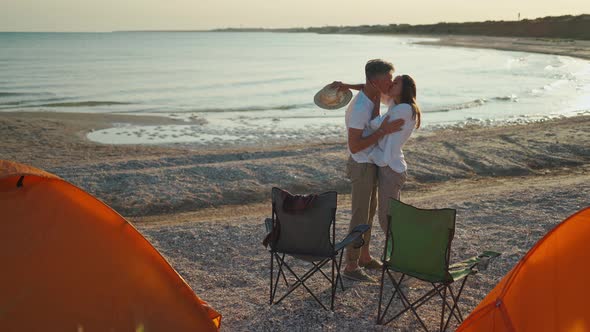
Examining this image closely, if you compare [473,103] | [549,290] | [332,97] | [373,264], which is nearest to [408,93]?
[332,97]

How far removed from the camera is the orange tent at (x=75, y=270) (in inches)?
172

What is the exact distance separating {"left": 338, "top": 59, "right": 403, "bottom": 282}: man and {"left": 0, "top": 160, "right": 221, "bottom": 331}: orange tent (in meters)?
1.71

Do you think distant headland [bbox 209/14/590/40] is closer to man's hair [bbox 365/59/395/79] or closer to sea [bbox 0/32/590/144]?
→ sea [bbox 0/32/590/144]

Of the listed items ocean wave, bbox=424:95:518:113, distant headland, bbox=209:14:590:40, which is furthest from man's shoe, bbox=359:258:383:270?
distant headland, bbox=209:14:590:40

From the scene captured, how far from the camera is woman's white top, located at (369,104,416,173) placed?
5703 millimetres

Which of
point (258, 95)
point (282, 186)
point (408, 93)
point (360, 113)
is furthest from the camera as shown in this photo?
point (258, 95)

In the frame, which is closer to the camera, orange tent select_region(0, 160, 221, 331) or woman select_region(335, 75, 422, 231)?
orange tent select_region(0, 160, 221, 331)

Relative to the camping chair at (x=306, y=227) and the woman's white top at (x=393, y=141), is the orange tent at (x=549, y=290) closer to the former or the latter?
the camping chair at (x=306, y=227)

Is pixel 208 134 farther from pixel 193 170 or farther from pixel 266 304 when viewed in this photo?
pixel 266 304

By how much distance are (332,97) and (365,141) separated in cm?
95

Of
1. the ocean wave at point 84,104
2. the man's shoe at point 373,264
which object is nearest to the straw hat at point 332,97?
the man's shoe at point 373,264

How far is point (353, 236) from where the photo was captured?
554 cm

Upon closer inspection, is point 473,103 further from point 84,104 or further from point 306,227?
point 306,227

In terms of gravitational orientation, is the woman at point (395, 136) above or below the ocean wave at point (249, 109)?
above
